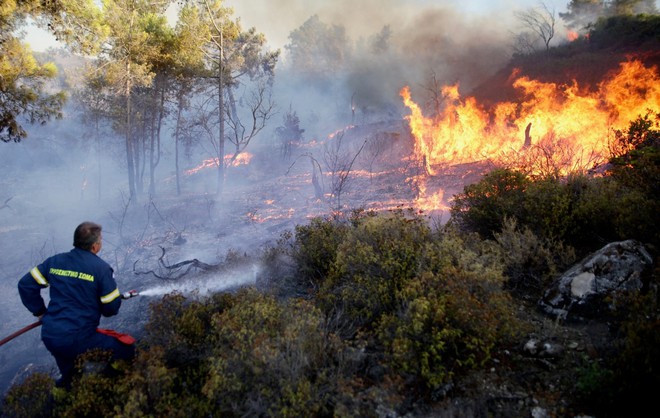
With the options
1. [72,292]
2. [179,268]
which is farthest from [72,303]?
[179,268]

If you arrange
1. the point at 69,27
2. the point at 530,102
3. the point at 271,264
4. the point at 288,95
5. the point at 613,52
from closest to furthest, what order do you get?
1. the point at 271,264
2. the point at 69,27
3. the point at 530,102
4. the point at 613,52
5. the point at 288,95

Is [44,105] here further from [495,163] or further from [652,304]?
[495,163]

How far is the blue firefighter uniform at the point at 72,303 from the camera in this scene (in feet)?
12.7

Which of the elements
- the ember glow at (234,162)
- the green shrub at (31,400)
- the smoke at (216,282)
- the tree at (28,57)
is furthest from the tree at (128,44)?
the green shrub at (31,400)

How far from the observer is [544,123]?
1503cm

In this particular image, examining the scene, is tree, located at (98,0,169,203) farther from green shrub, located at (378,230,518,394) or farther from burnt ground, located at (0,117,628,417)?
green shrub, located at (378,230,518,394)

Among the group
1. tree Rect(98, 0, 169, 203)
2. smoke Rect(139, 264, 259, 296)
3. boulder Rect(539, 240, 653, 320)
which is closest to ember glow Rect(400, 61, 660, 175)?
boulder Rect(539, 240, 653, 320)

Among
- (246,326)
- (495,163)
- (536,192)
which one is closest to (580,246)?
(536,192)

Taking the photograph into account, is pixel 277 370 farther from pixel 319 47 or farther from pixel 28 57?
pixel 319 47

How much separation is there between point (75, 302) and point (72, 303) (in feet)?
0.10

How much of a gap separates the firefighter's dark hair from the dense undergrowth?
3.71 ft

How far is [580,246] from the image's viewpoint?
17.3 ft

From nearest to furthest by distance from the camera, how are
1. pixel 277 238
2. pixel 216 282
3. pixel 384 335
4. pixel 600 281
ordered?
pixel 384 335 → pixel 600 281 → pixel 216 282 → pixel 277 238

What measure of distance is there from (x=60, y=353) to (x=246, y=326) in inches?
83.4
